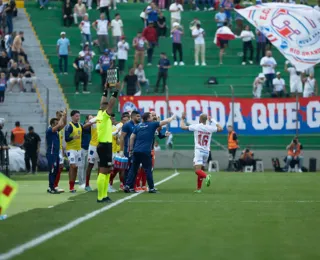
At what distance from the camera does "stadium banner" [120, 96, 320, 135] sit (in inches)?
1725

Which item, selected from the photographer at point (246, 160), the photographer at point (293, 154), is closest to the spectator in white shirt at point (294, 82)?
the photographer at point (293, 154)

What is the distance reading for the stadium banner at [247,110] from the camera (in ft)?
144

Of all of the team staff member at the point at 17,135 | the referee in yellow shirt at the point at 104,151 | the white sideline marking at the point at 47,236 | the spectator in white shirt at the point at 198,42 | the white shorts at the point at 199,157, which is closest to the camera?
the white sideline marking at the point at 47,236

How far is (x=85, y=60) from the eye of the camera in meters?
46.4

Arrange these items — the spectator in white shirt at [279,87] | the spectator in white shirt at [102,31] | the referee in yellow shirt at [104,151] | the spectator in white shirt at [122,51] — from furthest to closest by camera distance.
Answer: the spectator in white shirt at [102,31] < the spectator in white shirt at [122,51] < the spectator in white shirt at [279,87] < the referee in yellow shirt at [104,151]

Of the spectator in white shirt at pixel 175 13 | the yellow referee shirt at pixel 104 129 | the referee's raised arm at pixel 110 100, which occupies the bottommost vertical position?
the yellow referee shirt at pixel 104 129

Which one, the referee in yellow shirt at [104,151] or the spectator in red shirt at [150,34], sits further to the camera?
the spectator in red shirt at [150,34]

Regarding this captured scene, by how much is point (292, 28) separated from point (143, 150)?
18.6 meters

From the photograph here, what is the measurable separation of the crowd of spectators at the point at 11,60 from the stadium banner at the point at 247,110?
14.7 ft

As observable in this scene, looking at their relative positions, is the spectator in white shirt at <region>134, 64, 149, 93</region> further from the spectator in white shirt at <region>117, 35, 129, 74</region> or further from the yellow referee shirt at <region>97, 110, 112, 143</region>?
the yellow referee shirt at <region>97, 110, 112, 143</region>

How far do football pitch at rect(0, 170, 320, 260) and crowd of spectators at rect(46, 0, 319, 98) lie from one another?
858 inches

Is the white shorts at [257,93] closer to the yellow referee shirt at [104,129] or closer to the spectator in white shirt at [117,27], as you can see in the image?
the spectator in white shirt at [117,27]

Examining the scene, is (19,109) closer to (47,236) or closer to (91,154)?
(91,154)

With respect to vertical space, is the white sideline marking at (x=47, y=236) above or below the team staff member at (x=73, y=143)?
A: below
